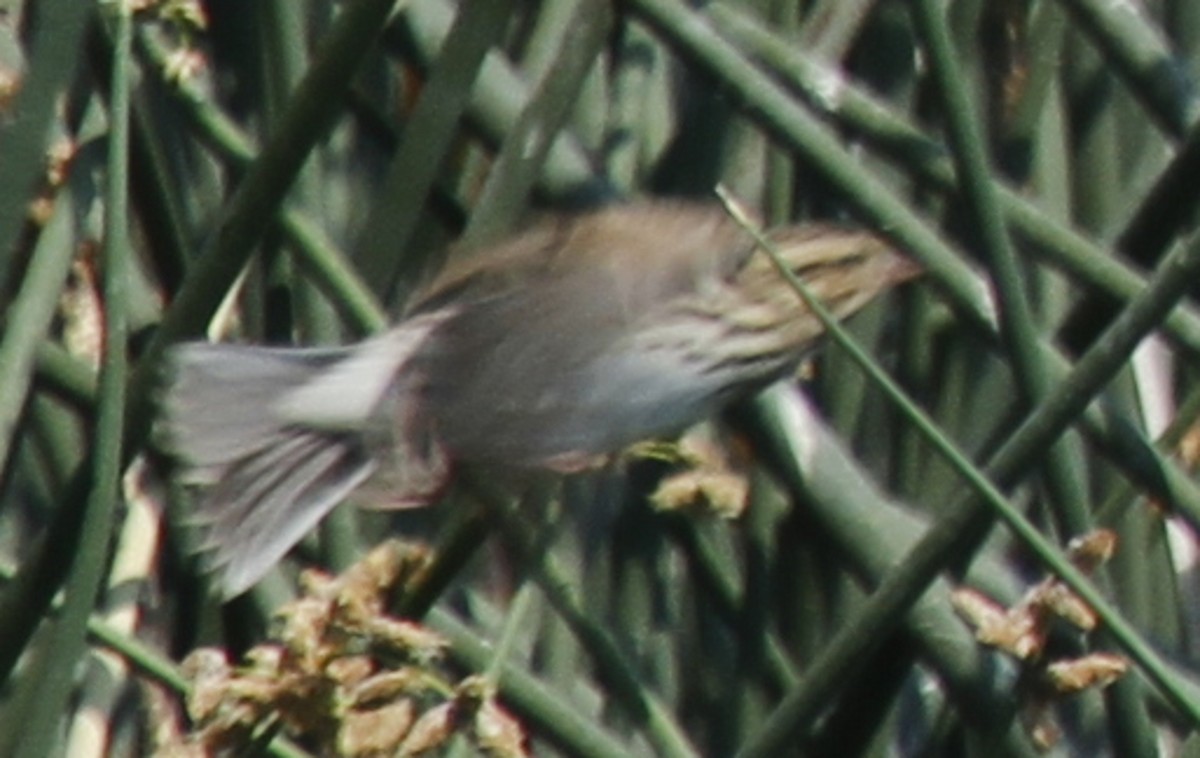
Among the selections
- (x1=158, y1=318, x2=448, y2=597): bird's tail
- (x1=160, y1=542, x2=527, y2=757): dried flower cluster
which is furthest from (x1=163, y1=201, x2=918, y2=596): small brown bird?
(x1=160, y1=542, x2=527, y2=757): dried flower cluster

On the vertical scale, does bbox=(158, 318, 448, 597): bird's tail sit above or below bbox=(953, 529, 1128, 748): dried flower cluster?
above

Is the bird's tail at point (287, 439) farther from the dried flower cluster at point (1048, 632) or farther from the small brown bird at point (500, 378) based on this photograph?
the dried flower cluster at point (1048, 632)

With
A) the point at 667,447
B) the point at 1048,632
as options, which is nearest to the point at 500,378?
the point at 667,447

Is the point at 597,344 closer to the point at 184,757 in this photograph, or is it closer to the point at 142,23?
the point at 142,23

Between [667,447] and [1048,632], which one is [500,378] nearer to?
[667,447]

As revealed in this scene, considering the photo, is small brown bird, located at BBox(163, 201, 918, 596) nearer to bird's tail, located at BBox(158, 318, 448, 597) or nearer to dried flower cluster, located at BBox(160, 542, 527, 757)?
bird's tail, located at BBox(158, 318, 448, 597)

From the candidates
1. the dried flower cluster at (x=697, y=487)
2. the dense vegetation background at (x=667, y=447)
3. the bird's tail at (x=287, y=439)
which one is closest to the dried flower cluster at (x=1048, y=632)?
the dense vegetation background at (x=667, y=447)

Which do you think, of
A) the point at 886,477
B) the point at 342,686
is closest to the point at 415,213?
the point at 342,686

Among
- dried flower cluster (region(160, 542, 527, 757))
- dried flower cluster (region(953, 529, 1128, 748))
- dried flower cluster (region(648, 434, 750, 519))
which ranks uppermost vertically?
dried flower cluster (region(160, 542, 527, 757))
